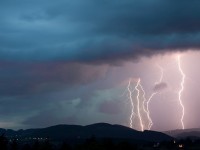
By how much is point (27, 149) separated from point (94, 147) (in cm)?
3527

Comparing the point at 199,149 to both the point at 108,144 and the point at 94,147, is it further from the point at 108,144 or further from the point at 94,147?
the point at 94,147

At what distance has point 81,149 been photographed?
97250 mm

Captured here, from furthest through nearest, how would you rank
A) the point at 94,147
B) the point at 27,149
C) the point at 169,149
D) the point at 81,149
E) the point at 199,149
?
the point at 169,149, the point at 199,149, the point at 27,149, the point at 81,149, the point at 94,147

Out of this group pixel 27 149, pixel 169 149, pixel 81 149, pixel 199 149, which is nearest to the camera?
pixel 81 149

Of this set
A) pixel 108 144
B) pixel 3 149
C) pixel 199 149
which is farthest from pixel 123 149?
pixel 199 149

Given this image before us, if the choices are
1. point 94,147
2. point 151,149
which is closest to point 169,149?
point 151,149

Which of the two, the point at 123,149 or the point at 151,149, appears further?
the point at 151,149

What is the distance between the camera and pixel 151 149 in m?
176

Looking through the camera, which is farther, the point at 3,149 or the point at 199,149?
the point at 199,149

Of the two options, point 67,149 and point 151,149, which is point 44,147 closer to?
point 67,149

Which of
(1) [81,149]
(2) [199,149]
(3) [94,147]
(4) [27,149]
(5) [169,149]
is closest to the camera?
(3) [94,147]

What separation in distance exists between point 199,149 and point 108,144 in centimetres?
6938

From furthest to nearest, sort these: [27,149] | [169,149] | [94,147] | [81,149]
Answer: [169,149]
[27,149]
[81,149]
[94,147]

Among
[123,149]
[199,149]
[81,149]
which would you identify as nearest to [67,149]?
[81,149]
